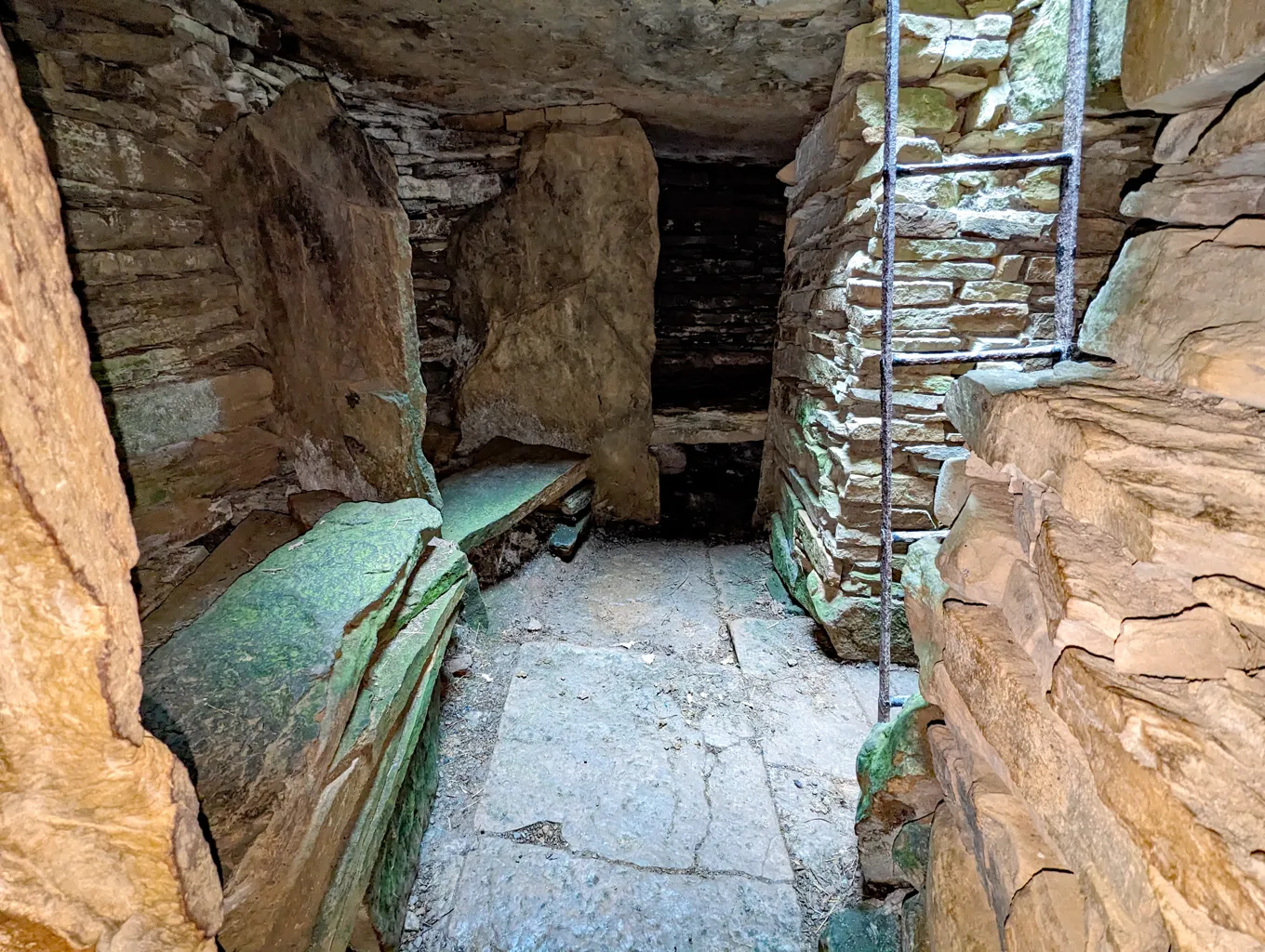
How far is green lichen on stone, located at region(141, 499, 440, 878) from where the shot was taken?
132cm

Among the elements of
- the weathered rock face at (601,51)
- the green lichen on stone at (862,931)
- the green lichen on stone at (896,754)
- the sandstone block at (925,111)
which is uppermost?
the weathered rock face at (601,51)

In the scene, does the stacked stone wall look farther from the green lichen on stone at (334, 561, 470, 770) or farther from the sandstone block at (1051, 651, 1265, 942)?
the sandstone block at (1051, 651, 1265, 942)

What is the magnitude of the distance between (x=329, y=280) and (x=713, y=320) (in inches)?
126

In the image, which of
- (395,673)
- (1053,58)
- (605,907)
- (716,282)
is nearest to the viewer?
(605,907)

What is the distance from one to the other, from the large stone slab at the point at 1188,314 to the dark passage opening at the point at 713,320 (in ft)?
11.8

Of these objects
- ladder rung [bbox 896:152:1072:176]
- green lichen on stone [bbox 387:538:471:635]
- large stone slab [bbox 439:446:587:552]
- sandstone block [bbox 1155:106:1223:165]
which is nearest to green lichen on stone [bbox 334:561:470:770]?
green lichen on stone [bbox 387:538:471:635]

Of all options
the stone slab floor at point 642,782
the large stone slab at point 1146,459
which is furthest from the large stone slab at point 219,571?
the large stone slab at point 1146,459

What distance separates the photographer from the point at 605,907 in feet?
5.86

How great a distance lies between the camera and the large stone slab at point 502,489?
329 centimetres

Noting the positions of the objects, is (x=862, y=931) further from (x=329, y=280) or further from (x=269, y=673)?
(x=329, y=280)

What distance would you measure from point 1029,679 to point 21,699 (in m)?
1.29

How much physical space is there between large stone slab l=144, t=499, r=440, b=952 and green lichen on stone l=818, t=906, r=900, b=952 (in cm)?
123

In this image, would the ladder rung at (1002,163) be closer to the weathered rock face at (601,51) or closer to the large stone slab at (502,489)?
the weathered rock face at (601,51)

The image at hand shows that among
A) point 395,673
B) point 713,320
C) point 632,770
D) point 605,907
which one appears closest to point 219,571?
point 395,673
